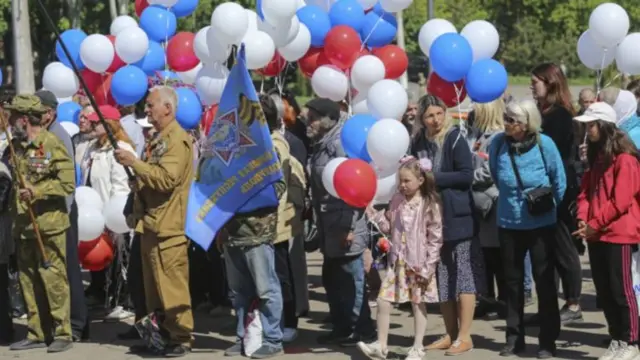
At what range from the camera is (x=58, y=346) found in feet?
29.8

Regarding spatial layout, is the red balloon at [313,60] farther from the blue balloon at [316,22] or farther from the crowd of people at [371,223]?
the crowd of people at [371,223]

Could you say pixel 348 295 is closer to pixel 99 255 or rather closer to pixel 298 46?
pixel 298 46

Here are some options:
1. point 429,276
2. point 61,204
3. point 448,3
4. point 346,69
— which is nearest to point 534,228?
point 429,276

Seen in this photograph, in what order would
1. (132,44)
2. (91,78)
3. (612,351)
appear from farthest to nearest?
(91,78)
(132,44)
(612,351)

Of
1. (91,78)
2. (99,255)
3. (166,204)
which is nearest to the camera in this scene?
(166,204)

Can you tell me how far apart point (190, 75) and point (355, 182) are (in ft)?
7.93

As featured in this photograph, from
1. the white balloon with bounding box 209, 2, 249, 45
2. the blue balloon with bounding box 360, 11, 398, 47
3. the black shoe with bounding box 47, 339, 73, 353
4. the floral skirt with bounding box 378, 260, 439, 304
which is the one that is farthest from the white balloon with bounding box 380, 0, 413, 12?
the black shoe with bounding box 47, 339, 73, 353

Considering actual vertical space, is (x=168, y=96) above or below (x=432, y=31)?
below

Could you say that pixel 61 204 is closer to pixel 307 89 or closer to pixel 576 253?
pixel 576 253

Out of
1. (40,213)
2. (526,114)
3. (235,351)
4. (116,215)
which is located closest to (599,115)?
(526,114)

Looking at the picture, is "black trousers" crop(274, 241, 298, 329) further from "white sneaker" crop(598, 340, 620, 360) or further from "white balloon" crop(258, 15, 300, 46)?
"white sneaker" crop(598, 340, 620, 360)

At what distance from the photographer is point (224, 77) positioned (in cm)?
941

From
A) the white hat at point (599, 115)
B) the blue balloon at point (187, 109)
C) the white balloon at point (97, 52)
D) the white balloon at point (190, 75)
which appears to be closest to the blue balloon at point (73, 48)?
the white balloon at point (97, 52)

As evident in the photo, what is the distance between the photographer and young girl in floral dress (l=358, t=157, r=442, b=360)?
8.34 meters
